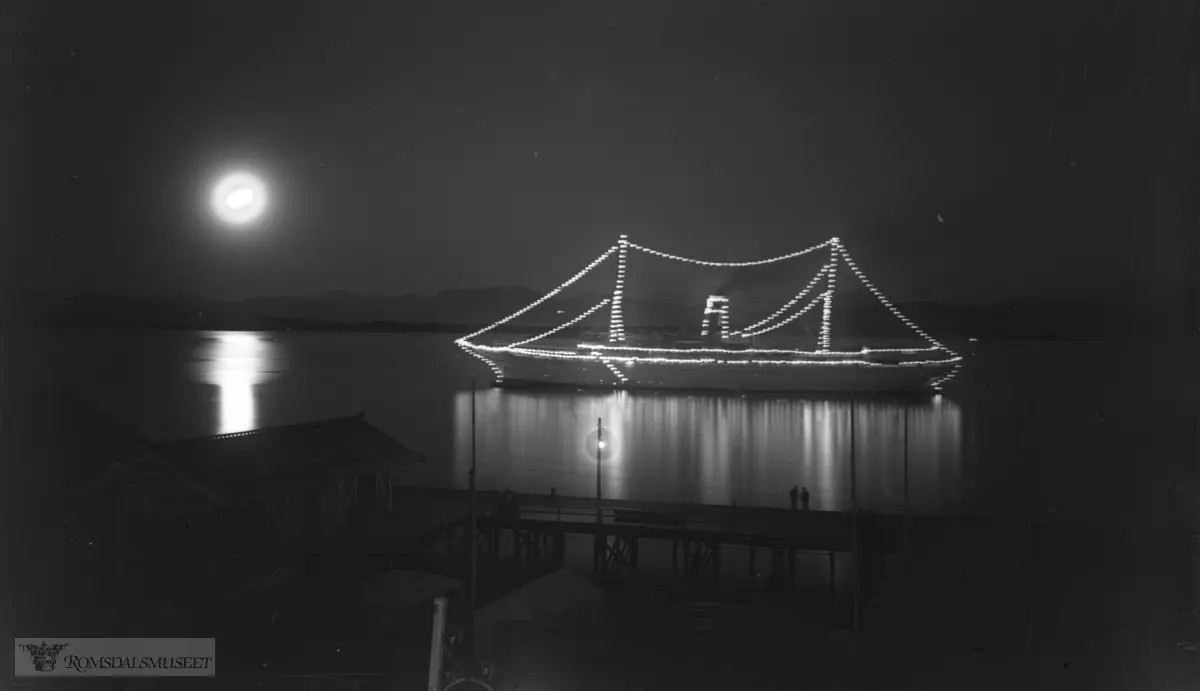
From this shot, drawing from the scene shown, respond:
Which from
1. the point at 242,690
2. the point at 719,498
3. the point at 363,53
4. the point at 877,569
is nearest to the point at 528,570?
the point at 242,690

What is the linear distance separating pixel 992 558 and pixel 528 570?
216 cm

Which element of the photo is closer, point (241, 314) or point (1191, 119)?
point (1191, 119)

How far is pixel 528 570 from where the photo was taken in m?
3.06

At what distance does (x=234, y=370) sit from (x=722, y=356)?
7.27 feet

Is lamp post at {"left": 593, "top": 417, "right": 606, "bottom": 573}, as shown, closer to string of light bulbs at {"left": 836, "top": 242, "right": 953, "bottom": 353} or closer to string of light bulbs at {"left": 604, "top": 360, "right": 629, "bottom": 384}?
→ string of light bulbs at {"left": 604, "top": 360, "right": 629, "bottom": 384}

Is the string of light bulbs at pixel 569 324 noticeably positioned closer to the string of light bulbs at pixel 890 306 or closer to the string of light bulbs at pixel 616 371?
the string of light bulbs at pixel 616 371

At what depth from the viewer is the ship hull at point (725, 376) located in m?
3.15

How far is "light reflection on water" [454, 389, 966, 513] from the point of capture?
3338mm

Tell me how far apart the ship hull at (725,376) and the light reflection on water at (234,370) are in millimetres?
976

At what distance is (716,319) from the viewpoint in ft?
10.6

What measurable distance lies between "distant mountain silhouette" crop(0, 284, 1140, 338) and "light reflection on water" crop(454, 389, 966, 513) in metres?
0.44

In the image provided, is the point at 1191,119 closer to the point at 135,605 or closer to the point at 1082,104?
the point at 1082,104

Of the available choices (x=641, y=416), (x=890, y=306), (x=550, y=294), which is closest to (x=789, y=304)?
(x=890, y=306)

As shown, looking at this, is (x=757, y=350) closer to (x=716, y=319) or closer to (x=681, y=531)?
(x=716, y=319)
